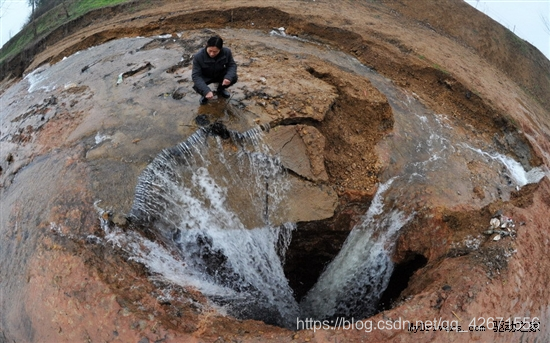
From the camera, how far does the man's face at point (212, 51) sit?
375cm

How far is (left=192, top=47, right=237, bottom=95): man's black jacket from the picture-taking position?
394 cm

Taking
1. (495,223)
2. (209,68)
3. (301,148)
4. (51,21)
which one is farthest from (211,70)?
(51,21)

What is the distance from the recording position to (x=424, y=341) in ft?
9.36

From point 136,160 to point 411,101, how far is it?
3540mm

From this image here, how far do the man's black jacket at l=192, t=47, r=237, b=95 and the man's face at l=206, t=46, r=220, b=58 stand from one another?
9 centimetres

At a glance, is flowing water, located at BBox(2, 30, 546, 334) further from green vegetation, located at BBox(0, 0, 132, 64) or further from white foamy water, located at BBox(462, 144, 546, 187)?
green vegetation, located at BBox(0, 0, 132, 64)

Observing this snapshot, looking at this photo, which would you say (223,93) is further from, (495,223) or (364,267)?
(495,223)

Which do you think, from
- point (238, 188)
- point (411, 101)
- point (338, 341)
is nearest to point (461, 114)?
point (411, 101)

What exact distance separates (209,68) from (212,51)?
25cm

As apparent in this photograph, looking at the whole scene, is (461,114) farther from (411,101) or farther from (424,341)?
(424,341)

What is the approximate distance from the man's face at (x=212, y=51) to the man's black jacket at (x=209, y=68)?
86 millimetres

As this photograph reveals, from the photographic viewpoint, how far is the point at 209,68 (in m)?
4.00

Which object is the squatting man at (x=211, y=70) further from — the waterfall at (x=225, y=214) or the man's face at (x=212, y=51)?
the waterfall at (x=225, y=214)

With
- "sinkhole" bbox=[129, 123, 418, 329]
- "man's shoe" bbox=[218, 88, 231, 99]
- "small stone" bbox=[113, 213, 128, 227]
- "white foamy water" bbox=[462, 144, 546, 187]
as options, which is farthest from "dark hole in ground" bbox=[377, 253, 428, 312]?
"small stone" bbox=[113, 213, 128, 227]
